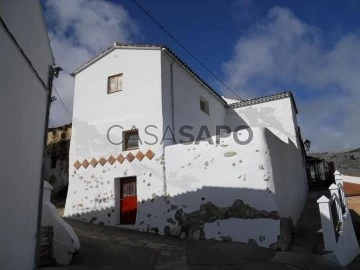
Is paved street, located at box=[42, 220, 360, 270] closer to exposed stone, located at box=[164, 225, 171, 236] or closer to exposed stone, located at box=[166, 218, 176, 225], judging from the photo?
exposed stone, located at box=[164, 225, 171, 236]

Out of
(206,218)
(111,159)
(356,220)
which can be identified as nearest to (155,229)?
(206,218)

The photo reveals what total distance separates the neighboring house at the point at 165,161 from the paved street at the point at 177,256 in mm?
749

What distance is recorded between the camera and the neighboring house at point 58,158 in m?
17.7

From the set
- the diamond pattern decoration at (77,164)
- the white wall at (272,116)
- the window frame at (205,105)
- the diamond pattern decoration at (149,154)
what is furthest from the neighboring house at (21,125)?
the white wall at (272,116)

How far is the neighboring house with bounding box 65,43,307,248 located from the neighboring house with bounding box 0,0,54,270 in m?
5.25

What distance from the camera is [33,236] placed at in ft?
18.7

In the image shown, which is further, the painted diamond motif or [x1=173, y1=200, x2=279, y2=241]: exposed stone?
the painted diamond motif

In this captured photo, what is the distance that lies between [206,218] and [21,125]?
6296 mm

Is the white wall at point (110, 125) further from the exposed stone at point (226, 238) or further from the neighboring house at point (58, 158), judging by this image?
the neighboring house at point (58, 158)

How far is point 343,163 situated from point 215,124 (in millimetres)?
11553

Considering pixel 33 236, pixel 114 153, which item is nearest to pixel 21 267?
pixel 33 236

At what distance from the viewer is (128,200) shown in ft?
38.0

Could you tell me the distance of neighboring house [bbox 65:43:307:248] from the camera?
9.48 m

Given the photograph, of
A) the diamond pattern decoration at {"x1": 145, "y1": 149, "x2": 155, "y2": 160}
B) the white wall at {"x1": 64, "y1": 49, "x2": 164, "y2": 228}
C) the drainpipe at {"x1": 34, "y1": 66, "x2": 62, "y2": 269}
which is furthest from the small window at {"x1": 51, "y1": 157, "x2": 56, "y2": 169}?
the drainpipe at {"x1": 34, "y1": 66, "x2": 62, "y2": 269}
